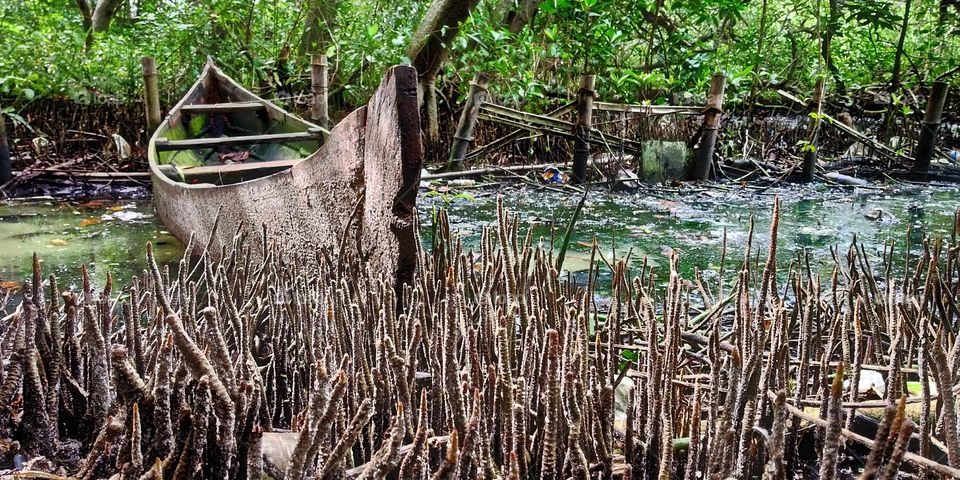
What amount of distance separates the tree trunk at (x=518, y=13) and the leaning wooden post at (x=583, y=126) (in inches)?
79.7

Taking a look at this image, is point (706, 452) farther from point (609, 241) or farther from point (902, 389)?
point (609, 241)

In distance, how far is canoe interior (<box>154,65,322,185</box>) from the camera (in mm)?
5566

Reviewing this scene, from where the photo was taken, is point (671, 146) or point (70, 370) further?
point (671, 146)

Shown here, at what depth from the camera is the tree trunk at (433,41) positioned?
705 centimetres

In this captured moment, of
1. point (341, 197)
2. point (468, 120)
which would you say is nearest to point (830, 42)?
point (468, 120)

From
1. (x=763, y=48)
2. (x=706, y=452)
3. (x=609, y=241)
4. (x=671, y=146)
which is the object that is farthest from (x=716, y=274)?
(x=763, y=48)

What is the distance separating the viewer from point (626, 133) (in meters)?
8.73

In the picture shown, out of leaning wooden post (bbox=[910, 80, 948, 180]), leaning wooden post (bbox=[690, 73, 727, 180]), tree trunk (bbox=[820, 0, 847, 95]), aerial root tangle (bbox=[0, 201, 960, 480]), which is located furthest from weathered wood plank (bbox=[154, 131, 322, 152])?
leaning wooden post (bbox=[910, 80, 948, 180])

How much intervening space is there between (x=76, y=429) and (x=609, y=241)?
14.0 feet

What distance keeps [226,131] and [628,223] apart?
3.79 metres

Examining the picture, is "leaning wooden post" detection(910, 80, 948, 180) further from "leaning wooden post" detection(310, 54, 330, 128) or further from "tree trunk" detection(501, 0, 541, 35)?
"leaning wooden post" detection(310, 54, 330, 128)

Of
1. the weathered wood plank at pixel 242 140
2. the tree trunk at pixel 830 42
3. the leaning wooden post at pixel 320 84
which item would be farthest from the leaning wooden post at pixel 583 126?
the weathered wood plank at pixel 242 140

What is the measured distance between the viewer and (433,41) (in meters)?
7.41

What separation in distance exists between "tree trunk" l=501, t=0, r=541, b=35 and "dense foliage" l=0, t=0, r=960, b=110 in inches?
1.6
